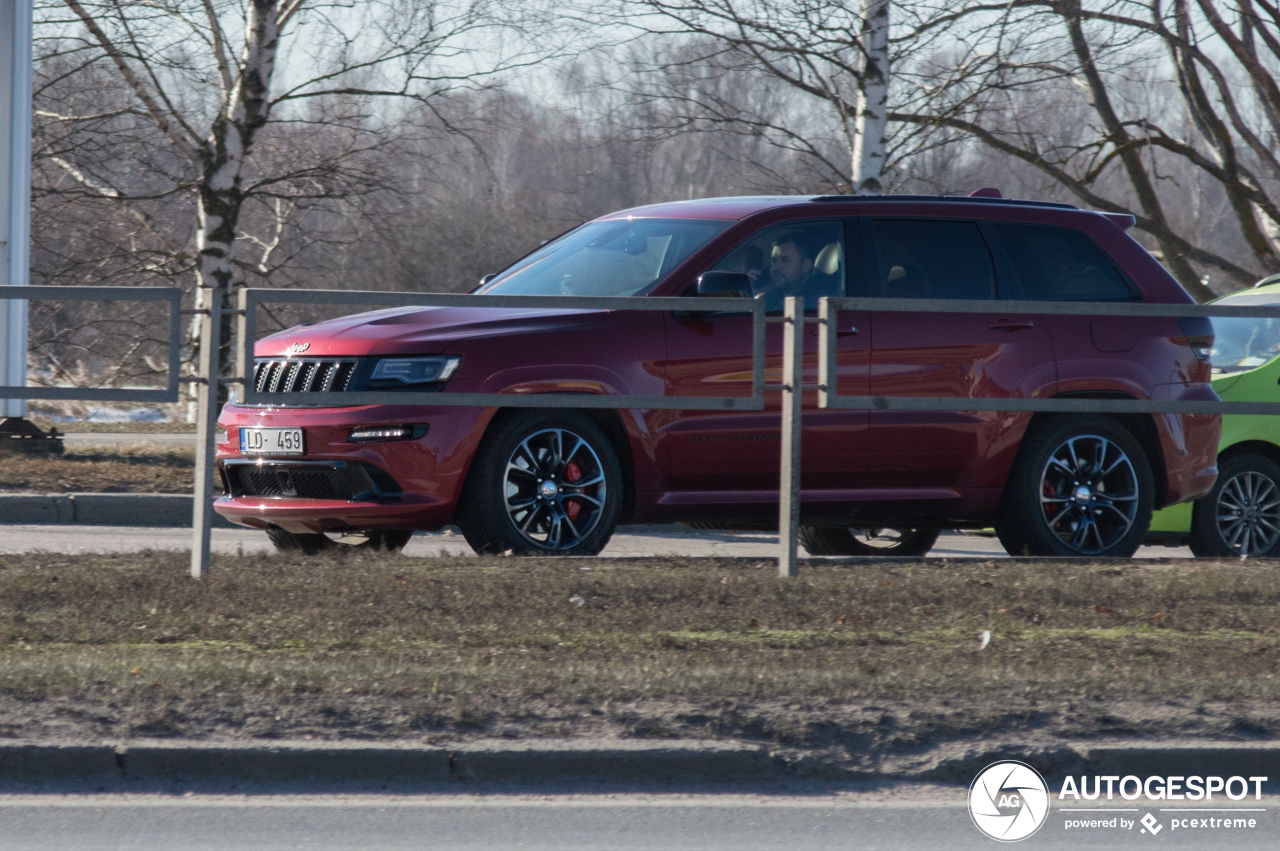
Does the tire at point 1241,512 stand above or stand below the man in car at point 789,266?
below

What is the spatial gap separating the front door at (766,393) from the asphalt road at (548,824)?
10.5 ft

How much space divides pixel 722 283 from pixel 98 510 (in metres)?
6.13

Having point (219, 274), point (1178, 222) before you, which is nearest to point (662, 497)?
point (219, 274)

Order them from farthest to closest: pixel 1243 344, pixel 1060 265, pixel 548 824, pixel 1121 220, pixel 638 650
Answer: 1. pixel 1243 344
2. pixel 1121 220
3. pixel 1060 265
4. pixel 638 650
5. pixel 548 824

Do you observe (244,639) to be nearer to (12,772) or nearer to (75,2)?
(12,772)

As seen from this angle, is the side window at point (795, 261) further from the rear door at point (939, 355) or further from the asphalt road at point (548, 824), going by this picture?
the asphalt road at point (548, 824)

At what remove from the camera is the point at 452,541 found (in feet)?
33.8

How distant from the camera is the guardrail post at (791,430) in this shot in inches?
262

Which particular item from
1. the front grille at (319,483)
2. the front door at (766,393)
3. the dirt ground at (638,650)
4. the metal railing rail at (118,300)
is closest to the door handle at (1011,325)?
the front door at (766,393)

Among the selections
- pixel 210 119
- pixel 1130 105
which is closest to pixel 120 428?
pixel 210 119

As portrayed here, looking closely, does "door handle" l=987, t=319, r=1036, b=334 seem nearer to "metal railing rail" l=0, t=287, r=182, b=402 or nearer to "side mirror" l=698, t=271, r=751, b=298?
"side mirror" l=698, t=271, r=751, b=298

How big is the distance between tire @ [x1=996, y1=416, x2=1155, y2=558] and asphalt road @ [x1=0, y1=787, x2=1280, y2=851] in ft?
11.9

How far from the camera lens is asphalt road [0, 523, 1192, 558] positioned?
9273 millimetres

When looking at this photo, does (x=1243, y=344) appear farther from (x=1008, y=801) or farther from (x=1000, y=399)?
(x=1008, y=801)
